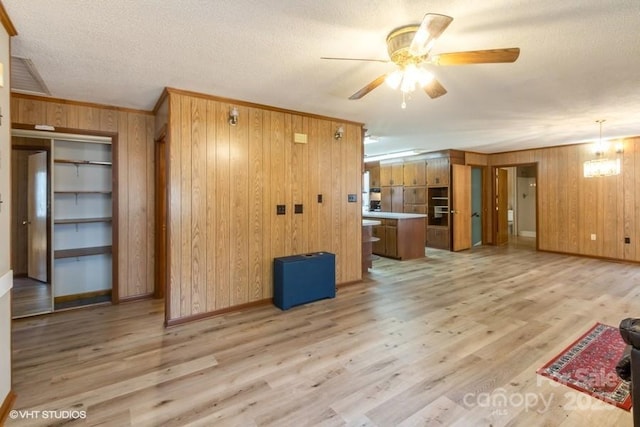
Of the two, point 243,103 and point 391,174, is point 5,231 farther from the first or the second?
point 391,174

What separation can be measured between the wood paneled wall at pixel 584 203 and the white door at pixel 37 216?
926cm

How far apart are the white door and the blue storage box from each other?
11.1 ft

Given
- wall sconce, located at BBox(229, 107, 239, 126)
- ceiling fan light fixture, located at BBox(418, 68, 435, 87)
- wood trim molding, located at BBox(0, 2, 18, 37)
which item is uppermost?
→ wood trim molding, located at BBox(0, 2, 18, 37)

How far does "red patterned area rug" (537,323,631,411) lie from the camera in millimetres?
2055

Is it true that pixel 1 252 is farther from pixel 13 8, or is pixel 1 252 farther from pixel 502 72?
pixel 502 72

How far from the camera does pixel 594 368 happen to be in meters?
2.33

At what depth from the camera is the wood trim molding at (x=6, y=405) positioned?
1804 millimetres

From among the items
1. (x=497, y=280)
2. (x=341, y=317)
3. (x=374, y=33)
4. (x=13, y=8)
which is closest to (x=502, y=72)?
(x=374, y=33)

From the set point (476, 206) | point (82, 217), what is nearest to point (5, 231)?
point (82, 217)

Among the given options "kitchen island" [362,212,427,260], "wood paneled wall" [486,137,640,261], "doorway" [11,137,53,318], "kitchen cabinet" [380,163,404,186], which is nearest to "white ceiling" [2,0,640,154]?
"doorway" [11,137,53,318]

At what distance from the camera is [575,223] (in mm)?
6598

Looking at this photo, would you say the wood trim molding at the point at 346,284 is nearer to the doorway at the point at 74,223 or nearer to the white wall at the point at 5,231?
the doorway at the point at 74,223

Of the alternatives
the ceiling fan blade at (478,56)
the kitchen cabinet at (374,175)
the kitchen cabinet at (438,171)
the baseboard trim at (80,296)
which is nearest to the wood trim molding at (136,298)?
the baseboard trim at (80,296)

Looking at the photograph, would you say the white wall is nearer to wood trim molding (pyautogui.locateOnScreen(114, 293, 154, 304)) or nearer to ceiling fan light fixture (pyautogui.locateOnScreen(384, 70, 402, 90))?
wood trim molding (pyautogui.locateOnScreen(114, 293, 154, 304))
